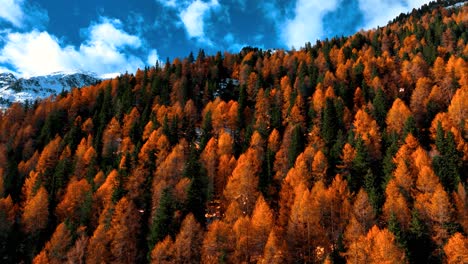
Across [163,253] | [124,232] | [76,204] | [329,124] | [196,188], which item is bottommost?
[163,253]

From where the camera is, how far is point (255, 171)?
240ft

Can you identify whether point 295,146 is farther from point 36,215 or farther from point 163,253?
point 36,215

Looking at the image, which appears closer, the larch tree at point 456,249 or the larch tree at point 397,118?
the larch tree at point 456,249

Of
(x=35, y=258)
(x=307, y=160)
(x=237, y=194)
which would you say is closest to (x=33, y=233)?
(x=35, y=258)

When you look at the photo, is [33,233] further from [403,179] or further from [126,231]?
[403,179]

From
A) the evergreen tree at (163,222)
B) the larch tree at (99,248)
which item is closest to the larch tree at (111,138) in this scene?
the larch tree at (99,248)

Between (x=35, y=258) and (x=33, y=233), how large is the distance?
465 inches

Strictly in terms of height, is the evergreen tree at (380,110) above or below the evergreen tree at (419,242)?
above

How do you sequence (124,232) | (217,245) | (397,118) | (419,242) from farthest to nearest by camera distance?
(397,118)
(124,232)
(217,245)
(419,242)

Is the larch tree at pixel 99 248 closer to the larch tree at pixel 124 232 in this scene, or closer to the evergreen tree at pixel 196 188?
the larch tree at pixel 124 232

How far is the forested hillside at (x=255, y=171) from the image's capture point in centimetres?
5397

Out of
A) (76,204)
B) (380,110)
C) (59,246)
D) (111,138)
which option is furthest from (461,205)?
(111,138)

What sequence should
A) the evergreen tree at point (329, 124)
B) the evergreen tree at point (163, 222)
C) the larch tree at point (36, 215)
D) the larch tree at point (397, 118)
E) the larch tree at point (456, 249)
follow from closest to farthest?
the larch tree at point (456, 249)
the evergreen tree at point (163, 222)
the larch tree at point (36, 215)
the larch tree at point (397, 118)
the evergreen tree at point (329, 124)

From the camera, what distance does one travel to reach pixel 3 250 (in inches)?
2445
